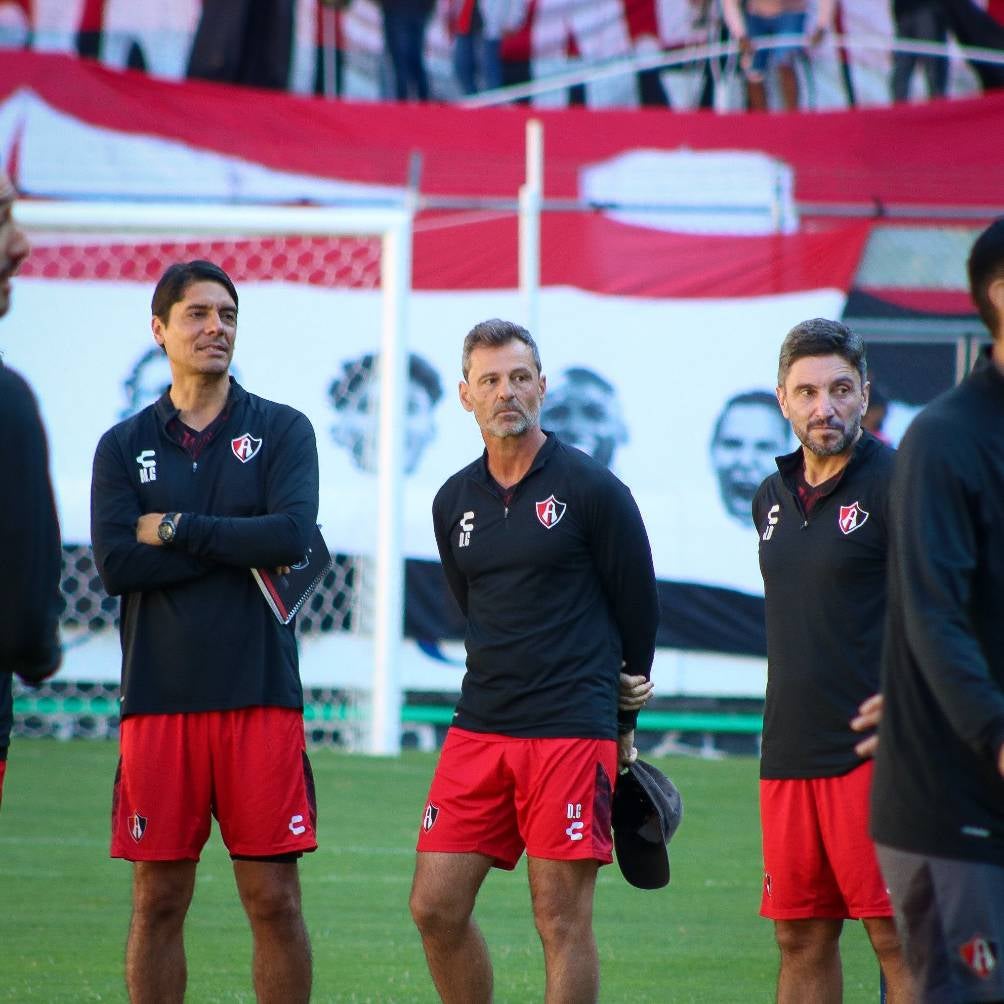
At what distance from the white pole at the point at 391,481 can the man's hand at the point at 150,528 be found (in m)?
6.55

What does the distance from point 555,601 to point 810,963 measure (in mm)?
1189

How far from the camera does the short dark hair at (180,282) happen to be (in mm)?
5441

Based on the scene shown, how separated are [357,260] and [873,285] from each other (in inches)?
147

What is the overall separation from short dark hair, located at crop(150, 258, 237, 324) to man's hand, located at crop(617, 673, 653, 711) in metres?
1.59

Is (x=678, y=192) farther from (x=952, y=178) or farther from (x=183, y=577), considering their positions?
(x=183, y=577)

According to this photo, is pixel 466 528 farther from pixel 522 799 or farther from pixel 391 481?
pixel 391 481

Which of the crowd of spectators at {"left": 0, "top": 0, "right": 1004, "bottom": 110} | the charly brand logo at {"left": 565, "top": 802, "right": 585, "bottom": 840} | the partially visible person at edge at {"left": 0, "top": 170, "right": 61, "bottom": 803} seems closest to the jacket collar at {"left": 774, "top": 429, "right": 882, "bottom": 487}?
the charly brand logo at {"left": 565, "top": 802, "right": 585, "bottom": 840}

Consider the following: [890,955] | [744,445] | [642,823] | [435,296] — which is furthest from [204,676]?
[744,445]

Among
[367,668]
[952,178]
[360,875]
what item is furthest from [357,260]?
[360,875]

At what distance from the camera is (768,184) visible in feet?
48.1

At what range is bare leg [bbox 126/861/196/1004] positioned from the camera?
502 centimetres

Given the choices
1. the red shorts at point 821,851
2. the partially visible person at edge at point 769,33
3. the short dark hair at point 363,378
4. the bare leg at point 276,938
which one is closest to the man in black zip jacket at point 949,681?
the red shorts at point 821,851

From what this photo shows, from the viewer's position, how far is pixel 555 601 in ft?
17.1

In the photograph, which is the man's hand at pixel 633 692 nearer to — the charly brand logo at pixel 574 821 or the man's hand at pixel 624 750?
the man's hand at pixel 624 750
